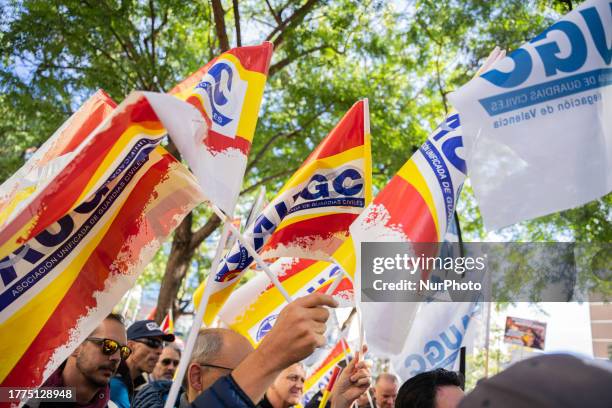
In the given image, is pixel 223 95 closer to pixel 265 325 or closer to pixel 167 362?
pixel 265 325

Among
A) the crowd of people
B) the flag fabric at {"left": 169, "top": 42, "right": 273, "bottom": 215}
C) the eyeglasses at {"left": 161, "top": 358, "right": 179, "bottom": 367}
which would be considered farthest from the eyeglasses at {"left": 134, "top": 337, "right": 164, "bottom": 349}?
the flag fabric at {"left": 169, "top": 42, "right": 273, "bottom": 215}

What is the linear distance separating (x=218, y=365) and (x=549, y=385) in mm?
2588

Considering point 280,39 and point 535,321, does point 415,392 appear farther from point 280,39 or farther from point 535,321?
point 280,39

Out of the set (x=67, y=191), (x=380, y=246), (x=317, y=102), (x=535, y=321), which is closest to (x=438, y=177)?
(x=380, y=246)

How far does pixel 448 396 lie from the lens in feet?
11.0

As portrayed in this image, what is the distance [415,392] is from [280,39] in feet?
29.7

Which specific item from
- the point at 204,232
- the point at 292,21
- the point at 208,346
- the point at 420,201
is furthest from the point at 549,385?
the point at 204,232

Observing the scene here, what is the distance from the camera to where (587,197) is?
3.10m

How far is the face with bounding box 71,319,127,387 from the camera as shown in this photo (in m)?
3.98

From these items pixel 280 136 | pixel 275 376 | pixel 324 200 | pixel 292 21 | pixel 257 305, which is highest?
pixel 292 21

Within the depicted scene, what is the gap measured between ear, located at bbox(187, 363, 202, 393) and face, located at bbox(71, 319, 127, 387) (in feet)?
2.43

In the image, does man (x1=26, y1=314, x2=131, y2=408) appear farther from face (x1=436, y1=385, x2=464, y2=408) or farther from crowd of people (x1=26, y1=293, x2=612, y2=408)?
face (x1=436, y1=385, x2=464, y2=408)

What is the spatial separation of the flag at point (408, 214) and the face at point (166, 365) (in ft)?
11.5

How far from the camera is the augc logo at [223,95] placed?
342 centimetres
